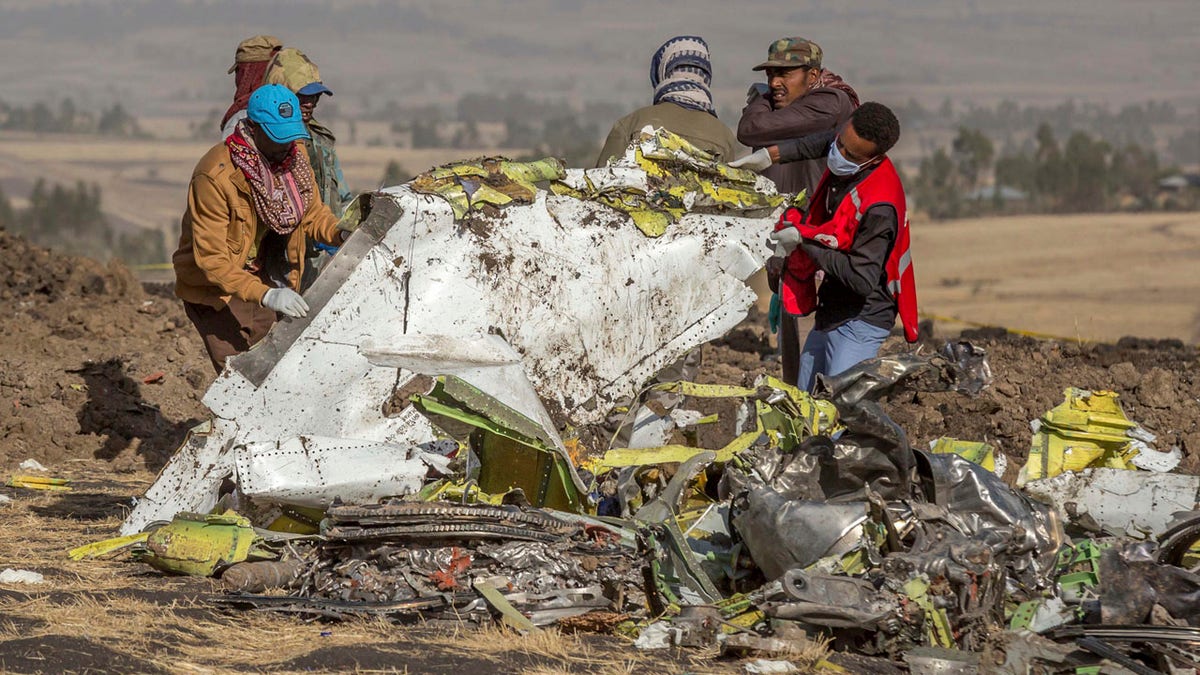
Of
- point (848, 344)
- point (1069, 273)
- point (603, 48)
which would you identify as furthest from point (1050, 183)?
point (603, 48)

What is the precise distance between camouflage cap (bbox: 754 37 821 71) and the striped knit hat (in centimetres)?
29

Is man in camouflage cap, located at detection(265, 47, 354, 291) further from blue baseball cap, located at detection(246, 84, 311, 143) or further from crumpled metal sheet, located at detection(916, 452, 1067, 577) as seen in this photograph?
crumpled metal sheet, located at detection(916, 452, 1067, 577)

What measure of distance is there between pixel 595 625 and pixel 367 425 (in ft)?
5.21

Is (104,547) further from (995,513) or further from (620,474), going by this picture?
(995,513)

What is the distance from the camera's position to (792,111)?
772cm

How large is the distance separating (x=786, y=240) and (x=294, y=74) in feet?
8.94

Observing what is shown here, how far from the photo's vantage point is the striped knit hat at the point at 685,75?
7.72 metres

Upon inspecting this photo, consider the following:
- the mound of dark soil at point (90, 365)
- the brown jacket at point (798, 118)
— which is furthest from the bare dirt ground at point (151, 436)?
the brown jacket at point (798, 118)

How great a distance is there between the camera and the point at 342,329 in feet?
21.2

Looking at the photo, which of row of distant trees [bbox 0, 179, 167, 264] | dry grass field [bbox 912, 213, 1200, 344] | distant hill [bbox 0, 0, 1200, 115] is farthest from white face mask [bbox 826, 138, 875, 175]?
distant hill [bbox 0, 0, 1200, 115]

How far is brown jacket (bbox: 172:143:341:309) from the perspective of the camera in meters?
6.77

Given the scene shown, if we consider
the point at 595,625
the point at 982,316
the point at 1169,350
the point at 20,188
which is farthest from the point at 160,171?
the point at 595,625

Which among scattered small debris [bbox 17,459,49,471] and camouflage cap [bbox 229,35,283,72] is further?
scattered small debris [bbox 17,459,49,471]

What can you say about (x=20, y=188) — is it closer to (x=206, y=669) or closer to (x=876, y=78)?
(x=206, y=669)
